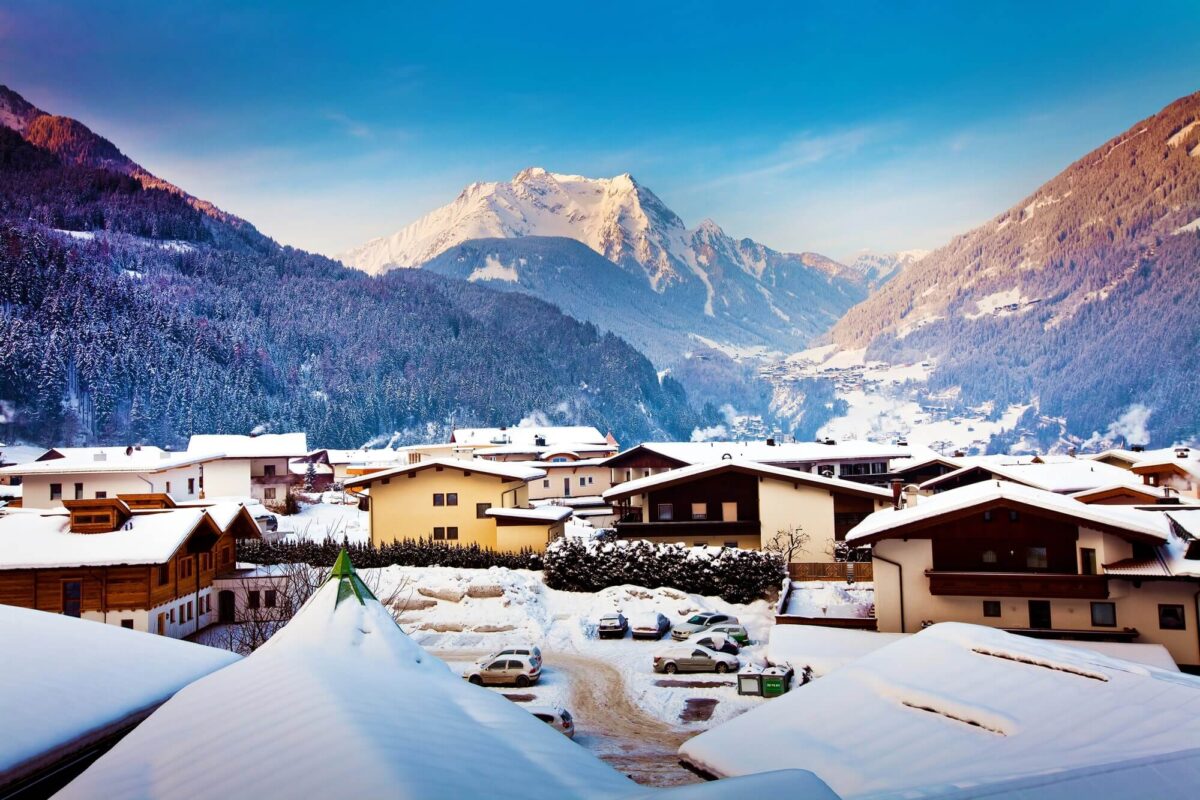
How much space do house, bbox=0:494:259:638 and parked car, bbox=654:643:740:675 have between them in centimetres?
1557

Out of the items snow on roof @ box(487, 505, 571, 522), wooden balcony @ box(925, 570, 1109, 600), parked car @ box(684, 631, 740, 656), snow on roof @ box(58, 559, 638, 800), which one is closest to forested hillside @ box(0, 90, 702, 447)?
snow on roof @ box(487, 505, 571, 522)

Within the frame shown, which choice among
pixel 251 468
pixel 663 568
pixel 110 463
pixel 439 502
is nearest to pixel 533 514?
pixel 439 502

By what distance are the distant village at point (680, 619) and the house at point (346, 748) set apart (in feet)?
0.13

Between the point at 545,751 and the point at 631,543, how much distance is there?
30358 mm

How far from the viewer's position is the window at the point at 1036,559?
24.3 metres

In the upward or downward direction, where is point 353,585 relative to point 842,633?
upward

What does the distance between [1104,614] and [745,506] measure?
18201 millimetres

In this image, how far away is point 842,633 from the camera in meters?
24.6

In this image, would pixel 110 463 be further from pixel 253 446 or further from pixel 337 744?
pixel 337 744

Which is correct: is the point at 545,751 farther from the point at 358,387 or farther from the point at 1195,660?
the point at 358,387

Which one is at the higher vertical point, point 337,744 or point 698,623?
point 337,744

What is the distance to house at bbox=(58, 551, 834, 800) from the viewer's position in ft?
14.5

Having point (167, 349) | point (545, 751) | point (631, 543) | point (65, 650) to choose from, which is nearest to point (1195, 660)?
point (631, 543)

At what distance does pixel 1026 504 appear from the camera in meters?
24.3
